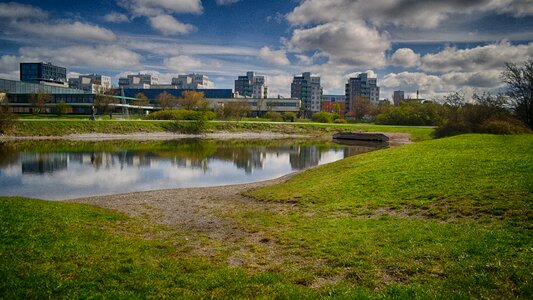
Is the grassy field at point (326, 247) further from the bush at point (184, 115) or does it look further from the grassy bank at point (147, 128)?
the bush at point (184, 115)

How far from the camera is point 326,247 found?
14102 mm

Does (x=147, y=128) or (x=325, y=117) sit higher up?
(x=325, y=117)

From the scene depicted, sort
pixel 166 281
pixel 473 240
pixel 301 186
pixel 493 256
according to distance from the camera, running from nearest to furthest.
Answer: pixel 166 281 → pixel 493 256 → pixel 473 240 → pixel 301 186

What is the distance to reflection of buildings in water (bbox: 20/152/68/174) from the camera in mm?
41969

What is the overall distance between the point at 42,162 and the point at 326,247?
46.9m

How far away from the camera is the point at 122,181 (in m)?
37.2

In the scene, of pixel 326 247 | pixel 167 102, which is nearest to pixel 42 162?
pixel 326 247

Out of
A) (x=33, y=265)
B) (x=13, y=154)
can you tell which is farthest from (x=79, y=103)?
(x=33, y=265)

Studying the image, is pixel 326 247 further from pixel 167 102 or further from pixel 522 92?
pixel 167 102

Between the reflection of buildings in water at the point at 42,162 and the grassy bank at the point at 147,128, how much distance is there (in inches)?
1533

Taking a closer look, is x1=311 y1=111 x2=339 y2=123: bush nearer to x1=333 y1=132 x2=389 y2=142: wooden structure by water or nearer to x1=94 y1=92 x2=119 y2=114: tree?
x1=333 y1=132 x2=389 y2=142: wooden structure by water

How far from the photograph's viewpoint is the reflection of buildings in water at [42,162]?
41969mm

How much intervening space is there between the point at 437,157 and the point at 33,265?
28408mm

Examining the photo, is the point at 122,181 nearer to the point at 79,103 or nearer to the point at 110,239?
the point at 110,239
